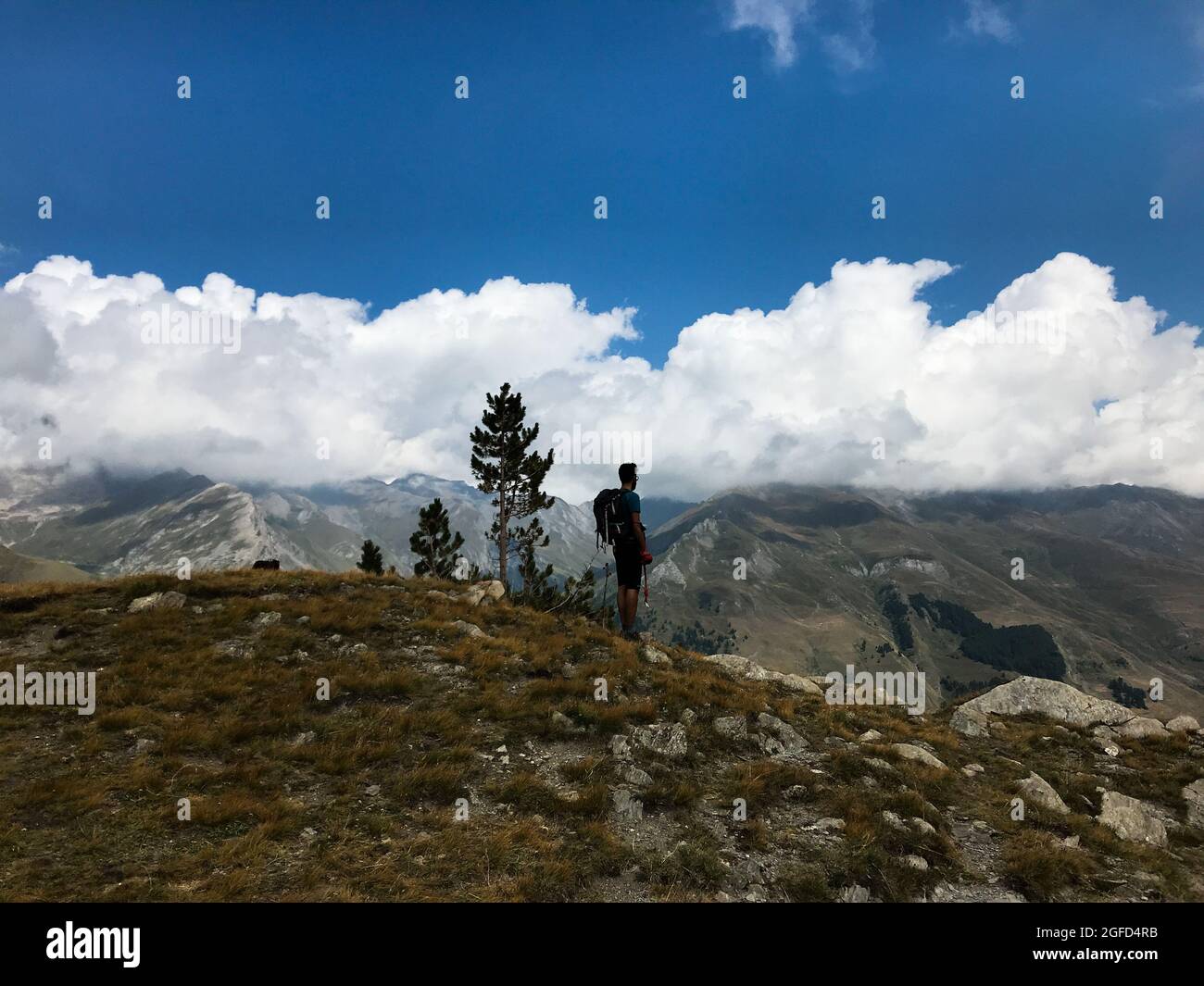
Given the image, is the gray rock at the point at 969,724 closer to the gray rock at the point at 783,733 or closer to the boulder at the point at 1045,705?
the boulder at the point at 1045,705

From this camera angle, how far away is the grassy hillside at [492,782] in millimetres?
7141

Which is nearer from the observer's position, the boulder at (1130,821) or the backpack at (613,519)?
the boulder at (1130,821)

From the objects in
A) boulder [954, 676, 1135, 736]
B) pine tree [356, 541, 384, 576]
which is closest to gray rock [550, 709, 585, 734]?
boulder [954, 676, 1135, 736]

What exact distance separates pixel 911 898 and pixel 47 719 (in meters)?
15.1

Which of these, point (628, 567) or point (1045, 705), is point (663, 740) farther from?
point (1045, 705)

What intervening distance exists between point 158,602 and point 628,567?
14.7 meters

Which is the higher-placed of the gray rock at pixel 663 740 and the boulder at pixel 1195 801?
the gray rock at pixel 663 740

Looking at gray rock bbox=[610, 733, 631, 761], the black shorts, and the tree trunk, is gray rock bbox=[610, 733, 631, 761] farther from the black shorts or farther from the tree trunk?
the tree trunk

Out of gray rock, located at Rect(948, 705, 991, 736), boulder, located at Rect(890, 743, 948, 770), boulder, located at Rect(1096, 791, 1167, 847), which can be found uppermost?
boulder, located at Rect(890, 743, 948, 770)

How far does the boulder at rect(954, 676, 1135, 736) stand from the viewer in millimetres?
17750

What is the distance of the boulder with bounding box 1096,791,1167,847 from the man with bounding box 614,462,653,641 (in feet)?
32.5

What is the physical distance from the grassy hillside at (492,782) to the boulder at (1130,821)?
308mm
